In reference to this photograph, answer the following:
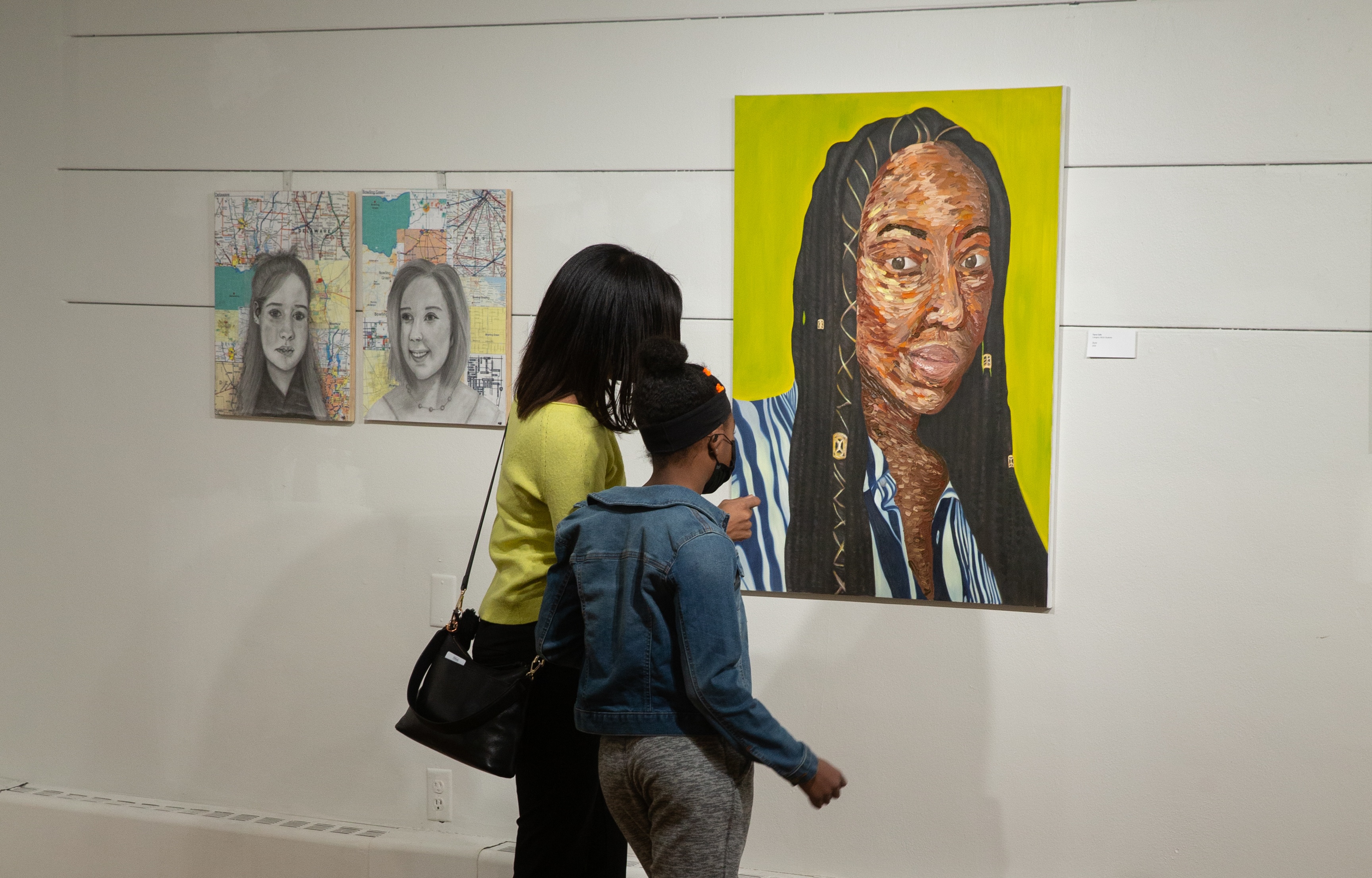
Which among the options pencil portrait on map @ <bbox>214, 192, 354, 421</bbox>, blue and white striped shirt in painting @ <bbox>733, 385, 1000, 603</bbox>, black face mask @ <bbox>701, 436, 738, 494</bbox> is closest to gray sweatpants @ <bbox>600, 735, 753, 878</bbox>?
black face mask @ <bbox>701, 436, 738, 494</bbox>

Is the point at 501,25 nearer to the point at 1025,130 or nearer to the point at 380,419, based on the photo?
the point at 380,419

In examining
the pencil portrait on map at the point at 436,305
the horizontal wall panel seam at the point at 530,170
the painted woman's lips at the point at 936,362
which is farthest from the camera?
the pencil portrait on map at the point at 436,305

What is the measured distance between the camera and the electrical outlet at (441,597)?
2.51 m

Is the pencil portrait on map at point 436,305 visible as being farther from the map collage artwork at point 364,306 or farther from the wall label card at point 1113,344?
the wall label card at point 1113,344

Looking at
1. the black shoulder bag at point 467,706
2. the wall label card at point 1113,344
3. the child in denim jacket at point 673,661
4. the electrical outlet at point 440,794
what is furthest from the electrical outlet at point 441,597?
the wall label card at point 1113,344

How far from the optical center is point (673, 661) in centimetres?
136

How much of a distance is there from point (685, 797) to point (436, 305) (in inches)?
60.6

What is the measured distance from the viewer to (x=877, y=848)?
93.4 inches

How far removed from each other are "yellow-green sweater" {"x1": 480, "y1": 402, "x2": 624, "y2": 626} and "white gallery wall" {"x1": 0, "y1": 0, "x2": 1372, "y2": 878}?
2.85 feet

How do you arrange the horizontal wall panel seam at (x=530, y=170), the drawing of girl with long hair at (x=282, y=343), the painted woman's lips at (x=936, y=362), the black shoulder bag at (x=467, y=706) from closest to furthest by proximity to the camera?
the black shoulder bag at (x=467, y=706)
the horizontal wall panel seam at (x=530, y=170)
the painted woman's lips at (x=936, y=362)
the drawing of girl with long hair at (x=282, y=343)

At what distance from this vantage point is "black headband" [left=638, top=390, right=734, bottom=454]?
1408mm

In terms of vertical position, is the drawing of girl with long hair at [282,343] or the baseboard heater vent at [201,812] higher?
the drawing of girl with long hair at [282,343]

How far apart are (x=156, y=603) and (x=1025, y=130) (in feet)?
8.37

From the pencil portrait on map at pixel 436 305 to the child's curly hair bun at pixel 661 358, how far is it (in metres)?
1.07
